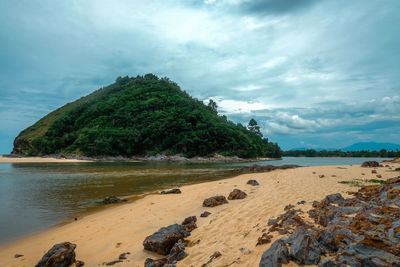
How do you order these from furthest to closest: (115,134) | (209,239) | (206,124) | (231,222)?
(206,124) → (115,134) → (231,222) → (209,239)

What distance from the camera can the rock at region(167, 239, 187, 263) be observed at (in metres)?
4.84

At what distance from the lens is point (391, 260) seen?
10.4 feet

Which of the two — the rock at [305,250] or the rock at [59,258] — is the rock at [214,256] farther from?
the rock at [59,258]

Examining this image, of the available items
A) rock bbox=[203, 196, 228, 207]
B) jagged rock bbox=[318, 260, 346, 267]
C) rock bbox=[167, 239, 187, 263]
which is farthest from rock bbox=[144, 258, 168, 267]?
rock bbox=[203, 196, 228, 207]

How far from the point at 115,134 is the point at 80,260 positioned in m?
89.4

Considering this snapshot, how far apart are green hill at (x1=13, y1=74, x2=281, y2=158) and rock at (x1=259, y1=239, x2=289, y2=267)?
8613 cm

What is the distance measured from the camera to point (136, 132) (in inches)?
3602

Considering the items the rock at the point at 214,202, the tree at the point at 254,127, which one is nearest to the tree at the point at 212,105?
the tree at the point at 254,127

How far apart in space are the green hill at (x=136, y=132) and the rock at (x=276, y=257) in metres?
86.1

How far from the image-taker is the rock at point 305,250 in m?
3.57

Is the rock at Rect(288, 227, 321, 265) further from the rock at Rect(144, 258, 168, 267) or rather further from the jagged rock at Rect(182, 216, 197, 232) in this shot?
the jagged rock at Rect(182, 216, 197, 232)

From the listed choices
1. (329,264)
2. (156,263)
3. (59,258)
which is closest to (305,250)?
(329,264)

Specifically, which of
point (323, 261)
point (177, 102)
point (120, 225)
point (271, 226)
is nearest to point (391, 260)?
point (323, 261)

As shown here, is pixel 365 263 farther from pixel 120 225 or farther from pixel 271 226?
pixel 120 225
